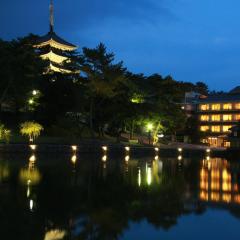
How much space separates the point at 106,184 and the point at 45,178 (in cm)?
306

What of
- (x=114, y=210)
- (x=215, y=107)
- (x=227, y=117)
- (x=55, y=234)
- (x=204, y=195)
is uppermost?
(x=215, y=107)

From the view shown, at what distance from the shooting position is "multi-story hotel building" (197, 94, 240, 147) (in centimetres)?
8394

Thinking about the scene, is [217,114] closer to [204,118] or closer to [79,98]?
[204,118]

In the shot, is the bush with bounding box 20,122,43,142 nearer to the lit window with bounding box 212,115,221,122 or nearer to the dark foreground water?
the dark foreground water

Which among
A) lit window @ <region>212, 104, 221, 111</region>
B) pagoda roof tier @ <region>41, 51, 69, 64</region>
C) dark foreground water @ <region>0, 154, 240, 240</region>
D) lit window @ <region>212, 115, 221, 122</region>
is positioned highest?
pagoda roof tier @ <region>41, 51, 69, 64</region>

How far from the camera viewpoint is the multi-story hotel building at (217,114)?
83.9 metres

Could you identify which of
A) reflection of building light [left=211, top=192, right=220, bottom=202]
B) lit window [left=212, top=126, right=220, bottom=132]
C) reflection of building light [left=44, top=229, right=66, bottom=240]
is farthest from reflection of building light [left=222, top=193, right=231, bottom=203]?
lit window [left=212, top=126, right=220, bottom=132]

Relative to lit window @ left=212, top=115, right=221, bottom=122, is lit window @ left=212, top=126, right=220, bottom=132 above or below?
below

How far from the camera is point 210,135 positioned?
279ft

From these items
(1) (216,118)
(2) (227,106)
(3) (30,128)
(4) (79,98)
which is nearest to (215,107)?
(1) (216,118)

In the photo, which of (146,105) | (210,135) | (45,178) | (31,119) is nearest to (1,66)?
(31,119)

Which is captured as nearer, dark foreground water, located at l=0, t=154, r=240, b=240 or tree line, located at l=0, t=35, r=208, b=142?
dark foreground water, located at l=0, t=154, r=240, b=240

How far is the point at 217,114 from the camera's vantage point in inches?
3376

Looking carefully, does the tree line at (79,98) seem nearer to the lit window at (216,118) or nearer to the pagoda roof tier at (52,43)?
the pagoda roof tier at (52,43)
